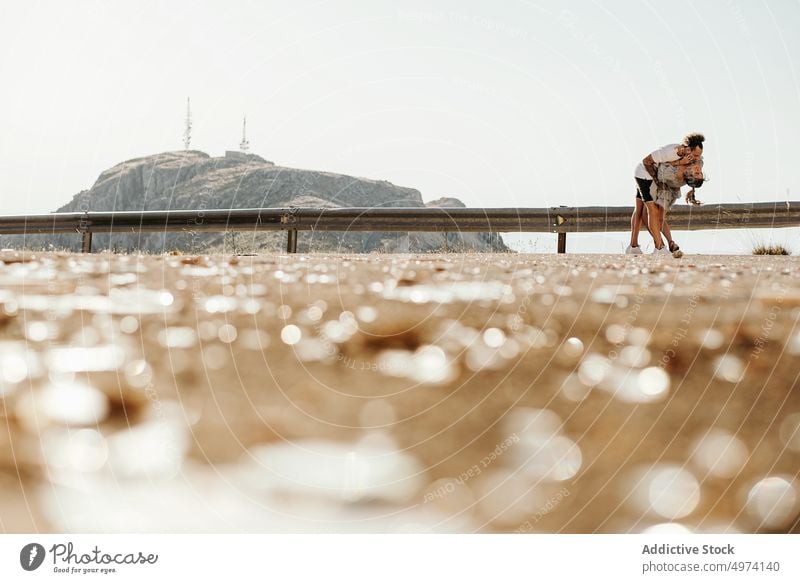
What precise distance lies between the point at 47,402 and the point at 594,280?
1.57 m

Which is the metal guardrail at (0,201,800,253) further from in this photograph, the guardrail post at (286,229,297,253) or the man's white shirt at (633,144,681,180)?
the man's white shirt at (633,144,681,180)

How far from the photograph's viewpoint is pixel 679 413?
2.06ft

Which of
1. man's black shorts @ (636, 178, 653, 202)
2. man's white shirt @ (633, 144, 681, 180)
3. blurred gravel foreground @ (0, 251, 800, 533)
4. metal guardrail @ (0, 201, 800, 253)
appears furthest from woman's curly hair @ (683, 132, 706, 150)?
blurred gravel foreground @ (0, 251, 800, 533)

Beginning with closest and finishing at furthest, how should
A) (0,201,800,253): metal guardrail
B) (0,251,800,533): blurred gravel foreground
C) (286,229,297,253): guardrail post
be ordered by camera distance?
(0,251,800,533): blurred gravel foreground → (0,201,800,253): metal guardrail → (286,229,297,253): guardrail post

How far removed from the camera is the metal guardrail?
8.34 m


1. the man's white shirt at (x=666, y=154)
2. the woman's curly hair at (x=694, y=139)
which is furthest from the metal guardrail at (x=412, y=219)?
the man's white shirt at (x=666, y=154)

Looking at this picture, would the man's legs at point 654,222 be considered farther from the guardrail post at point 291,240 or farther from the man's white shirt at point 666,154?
the guardrail post at point 291,240

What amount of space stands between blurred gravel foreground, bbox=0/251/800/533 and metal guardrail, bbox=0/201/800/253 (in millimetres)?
7671

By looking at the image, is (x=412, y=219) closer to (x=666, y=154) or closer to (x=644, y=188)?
(x=644, y=188)

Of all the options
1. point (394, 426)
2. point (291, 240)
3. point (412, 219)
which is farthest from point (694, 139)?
point (394, 426)

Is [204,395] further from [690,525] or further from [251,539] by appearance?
[690,525]

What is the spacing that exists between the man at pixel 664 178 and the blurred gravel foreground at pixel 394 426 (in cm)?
548

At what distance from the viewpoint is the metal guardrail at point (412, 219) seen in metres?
8.34

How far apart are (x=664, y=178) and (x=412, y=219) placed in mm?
3533
